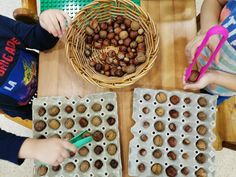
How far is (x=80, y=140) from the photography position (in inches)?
24.2

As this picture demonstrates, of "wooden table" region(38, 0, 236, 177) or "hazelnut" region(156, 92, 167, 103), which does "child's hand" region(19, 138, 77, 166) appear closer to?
"wooden table" region(38, 0, 236, 177)

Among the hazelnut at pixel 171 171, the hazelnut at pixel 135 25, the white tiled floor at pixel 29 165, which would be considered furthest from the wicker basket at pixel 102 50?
the white tiled floor at pixel 29 165

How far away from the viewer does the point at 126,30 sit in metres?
0.69

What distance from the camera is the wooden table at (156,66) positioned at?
2.21 ft

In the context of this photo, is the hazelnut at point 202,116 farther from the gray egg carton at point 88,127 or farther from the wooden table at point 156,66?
the gray egg carton at point 88,127

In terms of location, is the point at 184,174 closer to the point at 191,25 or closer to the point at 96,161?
the point at 96,161

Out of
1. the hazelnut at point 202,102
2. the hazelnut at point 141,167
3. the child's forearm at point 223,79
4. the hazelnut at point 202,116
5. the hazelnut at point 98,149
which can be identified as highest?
the child's forearm at point 223,79

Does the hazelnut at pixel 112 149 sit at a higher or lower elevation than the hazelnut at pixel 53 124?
lower

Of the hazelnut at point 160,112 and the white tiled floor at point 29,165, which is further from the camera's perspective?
the white tiled floor at point 29,165

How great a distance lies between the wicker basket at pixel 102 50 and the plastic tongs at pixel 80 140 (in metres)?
0.12

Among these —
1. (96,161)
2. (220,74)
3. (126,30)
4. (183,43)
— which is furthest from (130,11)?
(96,161)

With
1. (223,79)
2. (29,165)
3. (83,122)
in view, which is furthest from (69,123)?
(29,165)

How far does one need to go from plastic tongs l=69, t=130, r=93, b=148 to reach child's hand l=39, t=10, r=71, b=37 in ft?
0.82

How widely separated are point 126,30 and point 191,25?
166mm
